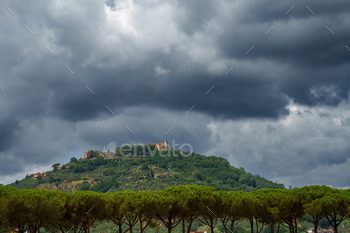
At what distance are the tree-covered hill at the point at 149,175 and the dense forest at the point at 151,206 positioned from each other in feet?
297

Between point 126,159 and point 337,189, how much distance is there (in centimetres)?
15081

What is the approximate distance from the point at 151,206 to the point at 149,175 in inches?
4347

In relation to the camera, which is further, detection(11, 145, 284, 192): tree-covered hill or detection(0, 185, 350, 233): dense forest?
detection(11, 145, 284, 192): tree-covered hill

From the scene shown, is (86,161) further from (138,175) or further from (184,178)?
(184,178)

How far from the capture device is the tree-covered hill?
149250 millimetres

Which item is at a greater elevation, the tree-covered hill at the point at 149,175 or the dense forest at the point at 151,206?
the tree-covered hill at the point at 149,175

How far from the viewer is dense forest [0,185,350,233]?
39.7 m

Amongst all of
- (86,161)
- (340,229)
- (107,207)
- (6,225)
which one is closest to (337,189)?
(107,207)

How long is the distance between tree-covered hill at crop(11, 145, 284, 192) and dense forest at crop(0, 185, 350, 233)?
90664 mm

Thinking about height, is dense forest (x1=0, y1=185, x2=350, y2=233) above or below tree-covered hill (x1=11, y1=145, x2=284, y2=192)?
below

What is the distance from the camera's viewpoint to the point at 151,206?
1810 inches

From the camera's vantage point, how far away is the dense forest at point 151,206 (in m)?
39.7

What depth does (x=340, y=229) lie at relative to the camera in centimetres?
9944

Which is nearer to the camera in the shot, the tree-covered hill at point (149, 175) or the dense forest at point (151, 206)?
the dense forest at point (151, 206)
